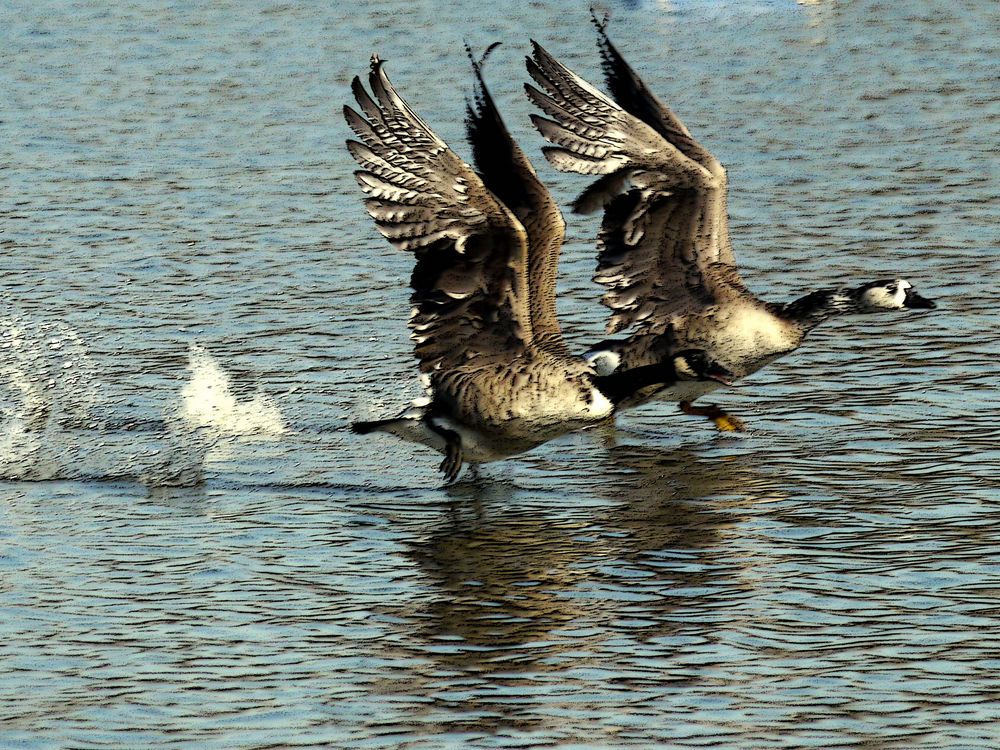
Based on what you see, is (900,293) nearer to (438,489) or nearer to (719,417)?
(719,417)

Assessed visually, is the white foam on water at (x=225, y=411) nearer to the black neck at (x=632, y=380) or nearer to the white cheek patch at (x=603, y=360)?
the white cheek patch at (x=603, y=360)

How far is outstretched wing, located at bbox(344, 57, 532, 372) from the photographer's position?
32.3 feet

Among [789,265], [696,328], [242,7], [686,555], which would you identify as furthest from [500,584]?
[242,7]

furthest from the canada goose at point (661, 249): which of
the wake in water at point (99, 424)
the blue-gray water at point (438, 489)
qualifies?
the wake in water at point (99, 424)

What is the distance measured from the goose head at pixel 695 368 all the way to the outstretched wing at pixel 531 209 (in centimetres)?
77

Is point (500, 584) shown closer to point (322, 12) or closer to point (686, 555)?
point (686, 555)

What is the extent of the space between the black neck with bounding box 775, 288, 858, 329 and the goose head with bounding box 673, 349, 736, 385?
1010 mm

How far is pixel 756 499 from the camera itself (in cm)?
1028

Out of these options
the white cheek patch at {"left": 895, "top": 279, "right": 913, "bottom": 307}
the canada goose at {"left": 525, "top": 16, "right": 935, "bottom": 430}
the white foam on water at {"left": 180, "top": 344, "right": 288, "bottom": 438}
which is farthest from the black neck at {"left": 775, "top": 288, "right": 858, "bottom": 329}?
the white foam on water at {"left": 180, "top": 344, "right": 288, "bottom": 438}

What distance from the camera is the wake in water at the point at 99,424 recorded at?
11.0 m

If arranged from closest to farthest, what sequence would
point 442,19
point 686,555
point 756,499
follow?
1. point 686,555
2. point 756,499
3. point 442,19

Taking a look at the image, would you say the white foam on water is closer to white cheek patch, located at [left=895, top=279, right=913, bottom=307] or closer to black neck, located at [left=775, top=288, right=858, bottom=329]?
black neck, located at [left=775, top=288, right=858, bottom=329]

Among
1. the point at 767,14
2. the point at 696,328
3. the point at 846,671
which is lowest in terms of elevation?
the point at 846,671

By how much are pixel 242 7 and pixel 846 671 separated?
23096mm
